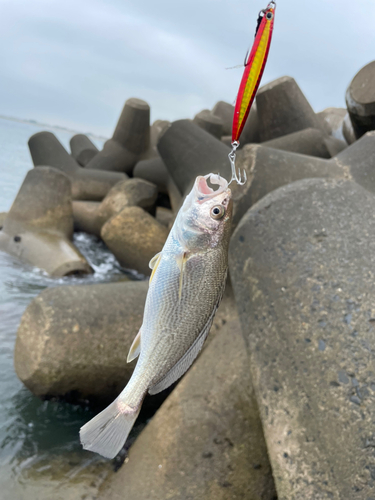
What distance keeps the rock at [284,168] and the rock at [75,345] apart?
1.46 meters

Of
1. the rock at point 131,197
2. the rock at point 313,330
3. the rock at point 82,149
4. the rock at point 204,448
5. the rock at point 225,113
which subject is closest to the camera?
the rock at point 313,330

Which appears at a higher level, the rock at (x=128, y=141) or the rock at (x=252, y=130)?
the rock at (x=252, y=130)

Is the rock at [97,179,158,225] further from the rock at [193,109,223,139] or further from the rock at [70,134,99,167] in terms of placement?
the rock at [70,134,99,167]

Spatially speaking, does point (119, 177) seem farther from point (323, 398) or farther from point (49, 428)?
point (323, 398)

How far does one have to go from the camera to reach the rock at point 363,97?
213 inches

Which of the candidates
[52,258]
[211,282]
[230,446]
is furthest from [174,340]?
[52,258]

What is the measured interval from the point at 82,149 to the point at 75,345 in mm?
10392

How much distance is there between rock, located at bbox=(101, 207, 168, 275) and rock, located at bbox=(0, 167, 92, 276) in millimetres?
790

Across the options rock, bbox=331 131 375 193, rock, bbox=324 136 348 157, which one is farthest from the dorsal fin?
rock, bbox=324 136 348 157

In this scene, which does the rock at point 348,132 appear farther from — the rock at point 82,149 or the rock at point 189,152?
the rock at point 82,149

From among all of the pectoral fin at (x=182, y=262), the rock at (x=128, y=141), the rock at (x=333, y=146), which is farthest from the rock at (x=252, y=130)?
the pectoral fin at (x=182, y=262)

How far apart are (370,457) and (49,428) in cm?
288

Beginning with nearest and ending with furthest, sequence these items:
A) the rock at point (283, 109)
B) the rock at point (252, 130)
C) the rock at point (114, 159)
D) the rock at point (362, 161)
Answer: the rock at point (362, 161) → the rock at point (283, 109) → the rock at point (252, 130) → the rock at point (114, 159)

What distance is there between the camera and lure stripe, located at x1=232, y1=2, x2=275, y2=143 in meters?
1.44
